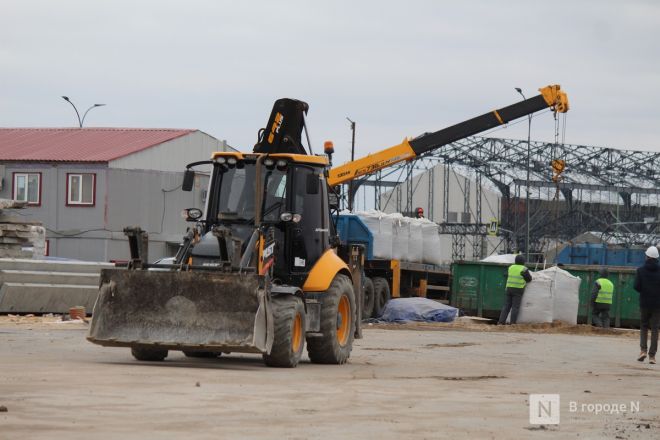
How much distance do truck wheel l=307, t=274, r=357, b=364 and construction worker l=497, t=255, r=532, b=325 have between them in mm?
13805

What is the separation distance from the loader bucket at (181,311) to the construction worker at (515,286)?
654 inches

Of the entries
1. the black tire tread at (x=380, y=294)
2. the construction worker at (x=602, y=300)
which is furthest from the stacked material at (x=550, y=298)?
the black tire tread at (x=380, y=294)

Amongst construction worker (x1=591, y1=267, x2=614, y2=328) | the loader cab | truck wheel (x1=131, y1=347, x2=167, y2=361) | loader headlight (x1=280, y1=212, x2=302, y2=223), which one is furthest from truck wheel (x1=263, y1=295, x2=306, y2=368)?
construction worker (x1=591, y1=267, x2=614, y2=328)

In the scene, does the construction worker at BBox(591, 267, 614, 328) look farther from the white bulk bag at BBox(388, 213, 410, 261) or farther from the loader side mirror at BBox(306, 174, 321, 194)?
the loader side mirror at BBox(306, 174, 321, 194)

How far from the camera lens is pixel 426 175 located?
78.2 metres

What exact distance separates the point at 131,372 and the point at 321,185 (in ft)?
13.7

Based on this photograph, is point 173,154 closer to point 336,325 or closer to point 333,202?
point 333,202

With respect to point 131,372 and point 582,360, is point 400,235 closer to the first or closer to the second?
point 582,360

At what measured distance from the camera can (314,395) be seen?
1198 cm

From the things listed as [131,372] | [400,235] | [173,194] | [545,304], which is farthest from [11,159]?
[131,372]

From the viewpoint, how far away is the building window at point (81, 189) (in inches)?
1914

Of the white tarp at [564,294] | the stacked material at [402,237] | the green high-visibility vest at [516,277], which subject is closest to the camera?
the green high-visibility vest at [516,277]

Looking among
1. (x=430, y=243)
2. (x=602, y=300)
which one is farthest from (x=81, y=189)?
(x=602, y=300)

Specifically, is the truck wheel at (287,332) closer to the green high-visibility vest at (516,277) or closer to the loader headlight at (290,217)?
the loader headlight at (290,217)
